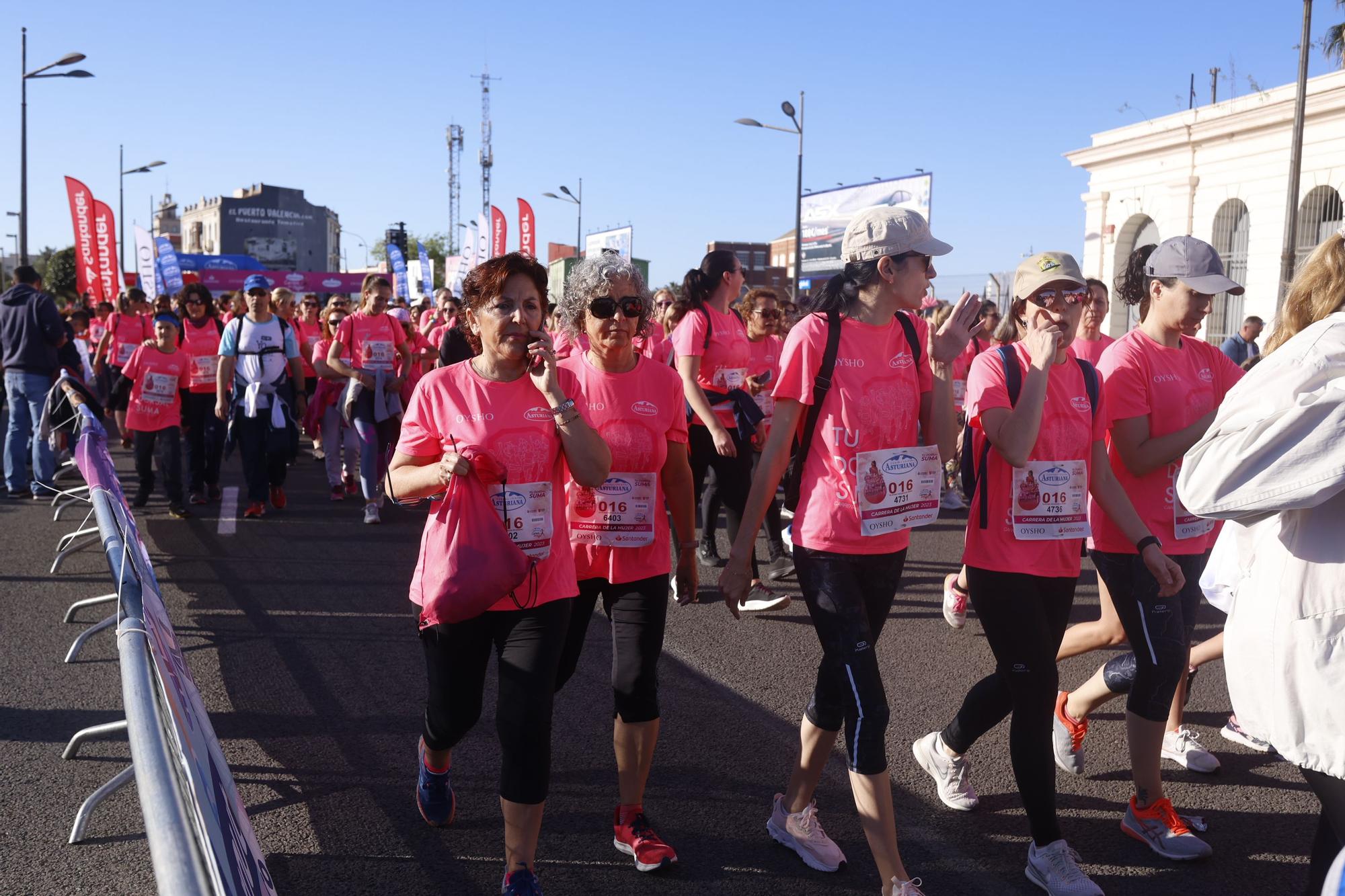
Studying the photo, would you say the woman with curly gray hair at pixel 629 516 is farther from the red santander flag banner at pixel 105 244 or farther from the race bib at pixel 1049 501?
the red santander flag banner at pixel 105 244

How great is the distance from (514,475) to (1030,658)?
5.53ft

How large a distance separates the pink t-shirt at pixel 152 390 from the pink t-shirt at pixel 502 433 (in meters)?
7.28

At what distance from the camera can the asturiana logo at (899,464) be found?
11.7 feet

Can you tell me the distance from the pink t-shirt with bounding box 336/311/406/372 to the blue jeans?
3028 millimetres

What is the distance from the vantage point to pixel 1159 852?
380cm

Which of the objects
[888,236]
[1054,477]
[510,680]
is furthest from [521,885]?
[888,236]

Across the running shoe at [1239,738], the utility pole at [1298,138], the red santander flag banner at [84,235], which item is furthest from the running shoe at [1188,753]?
the red santander flag banner at [84,235]

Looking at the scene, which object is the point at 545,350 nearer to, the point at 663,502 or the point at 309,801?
the point at 663,502

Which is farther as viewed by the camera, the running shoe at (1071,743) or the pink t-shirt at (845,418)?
the running shoe at (1071,743)

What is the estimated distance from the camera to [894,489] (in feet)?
11.7

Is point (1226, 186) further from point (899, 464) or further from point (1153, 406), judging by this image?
point (899, 464)

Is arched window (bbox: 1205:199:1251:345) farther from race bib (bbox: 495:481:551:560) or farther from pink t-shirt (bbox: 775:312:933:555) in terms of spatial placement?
race bib (bbox: 495:481:551:560)

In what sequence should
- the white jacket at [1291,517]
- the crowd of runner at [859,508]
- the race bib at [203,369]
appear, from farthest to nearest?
Result: the race bib at [203,369] < the crowd of runner at [859,508] < the white jacket at [1291,517]

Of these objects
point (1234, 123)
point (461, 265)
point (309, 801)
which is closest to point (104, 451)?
point (309, 801)
